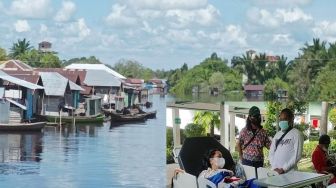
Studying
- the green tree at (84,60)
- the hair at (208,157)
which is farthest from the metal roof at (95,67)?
the hair at (208,157)

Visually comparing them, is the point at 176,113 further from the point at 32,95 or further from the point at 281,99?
the point at 32,95

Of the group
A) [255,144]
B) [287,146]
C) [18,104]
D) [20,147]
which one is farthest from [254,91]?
[20,147]

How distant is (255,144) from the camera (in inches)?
204

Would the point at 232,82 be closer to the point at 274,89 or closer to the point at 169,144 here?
the point at 274,89

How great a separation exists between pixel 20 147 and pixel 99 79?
11.4 feet

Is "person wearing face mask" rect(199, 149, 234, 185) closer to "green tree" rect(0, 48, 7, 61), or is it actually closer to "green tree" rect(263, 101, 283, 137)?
"green tree" rect(263, 101, 283, 137)

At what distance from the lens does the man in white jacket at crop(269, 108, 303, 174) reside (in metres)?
4.91

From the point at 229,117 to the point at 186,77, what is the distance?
0.80 meters

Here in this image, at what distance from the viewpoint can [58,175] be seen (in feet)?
39.9

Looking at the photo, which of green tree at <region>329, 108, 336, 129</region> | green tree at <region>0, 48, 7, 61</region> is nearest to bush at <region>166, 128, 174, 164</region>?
green tree at <region>329, 108, 336, 129</region>

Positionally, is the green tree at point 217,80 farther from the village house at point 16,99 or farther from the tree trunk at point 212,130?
the village house at point 16,99

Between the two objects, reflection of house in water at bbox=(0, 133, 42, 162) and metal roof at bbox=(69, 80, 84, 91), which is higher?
metal roof at bbox=(69, 80, 84, 91)

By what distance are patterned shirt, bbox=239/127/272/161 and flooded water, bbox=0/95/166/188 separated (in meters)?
5.44

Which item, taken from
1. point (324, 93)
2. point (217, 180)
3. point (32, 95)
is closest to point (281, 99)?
point (324, 93)
